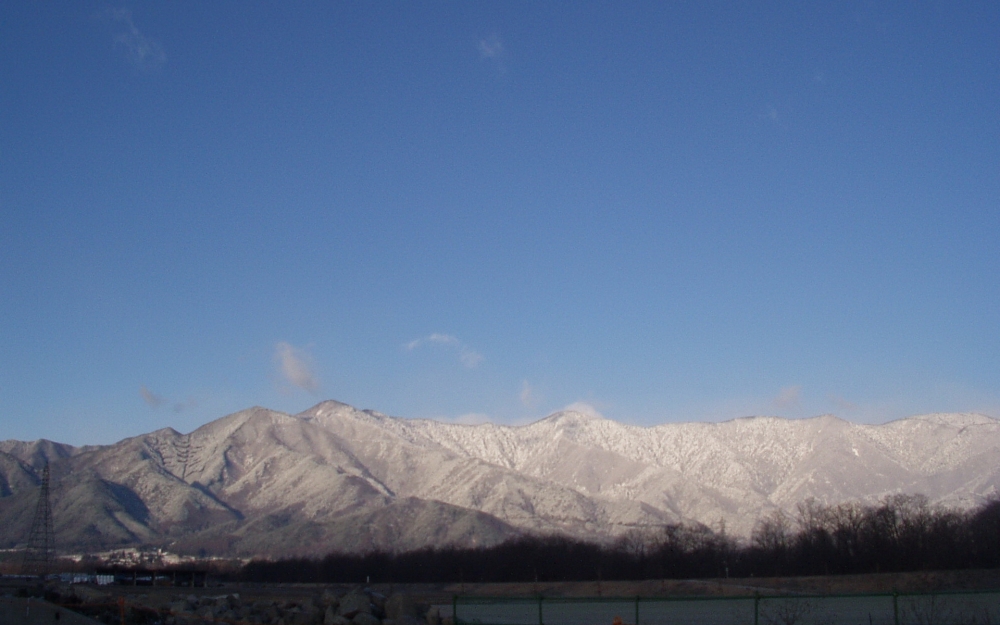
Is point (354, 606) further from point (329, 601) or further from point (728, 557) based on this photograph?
point (728, 557)

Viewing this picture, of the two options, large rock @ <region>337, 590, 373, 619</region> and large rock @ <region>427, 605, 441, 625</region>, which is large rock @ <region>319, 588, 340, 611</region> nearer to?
large rock @ <region>337, 590, 373, 619</region>

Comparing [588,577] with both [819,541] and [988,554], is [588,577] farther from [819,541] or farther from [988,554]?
[988,554]

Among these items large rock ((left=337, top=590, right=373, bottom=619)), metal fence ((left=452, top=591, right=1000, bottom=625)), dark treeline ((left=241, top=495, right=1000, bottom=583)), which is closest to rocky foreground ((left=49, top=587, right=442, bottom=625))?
large rock ((left=337, top=590, right=373, bottom=619))

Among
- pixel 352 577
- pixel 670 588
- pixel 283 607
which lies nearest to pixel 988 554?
pixel 670 588

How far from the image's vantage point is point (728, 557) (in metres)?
125

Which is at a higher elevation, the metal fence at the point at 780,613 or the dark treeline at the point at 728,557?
the metal fence at the point at 780,613

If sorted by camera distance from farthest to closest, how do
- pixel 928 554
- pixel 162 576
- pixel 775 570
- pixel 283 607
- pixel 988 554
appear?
pixel 162 576
pixel 775 570
pixel 928 554
pixel 988 554
pixel 283 607

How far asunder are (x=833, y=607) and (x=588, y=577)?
9028 cm

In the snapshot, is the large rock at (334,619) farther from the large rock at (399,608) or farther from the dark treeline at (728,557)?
the dark treeline at (728,557)

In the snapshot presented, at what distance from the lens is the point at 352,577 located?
14625cm

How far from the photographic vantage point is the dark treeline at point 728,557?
100m

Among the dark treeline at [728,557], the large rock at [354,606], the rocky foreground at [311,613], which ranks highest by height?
the large rock at [354,606]

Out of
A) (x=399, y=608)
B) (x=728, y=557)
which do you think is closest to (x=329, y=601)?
(x=399, y=608)

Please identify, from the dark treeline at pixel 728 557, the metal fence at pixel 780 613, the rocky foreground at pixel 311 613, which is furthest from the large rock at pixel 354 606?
the dark treeline at pixel 728 557
